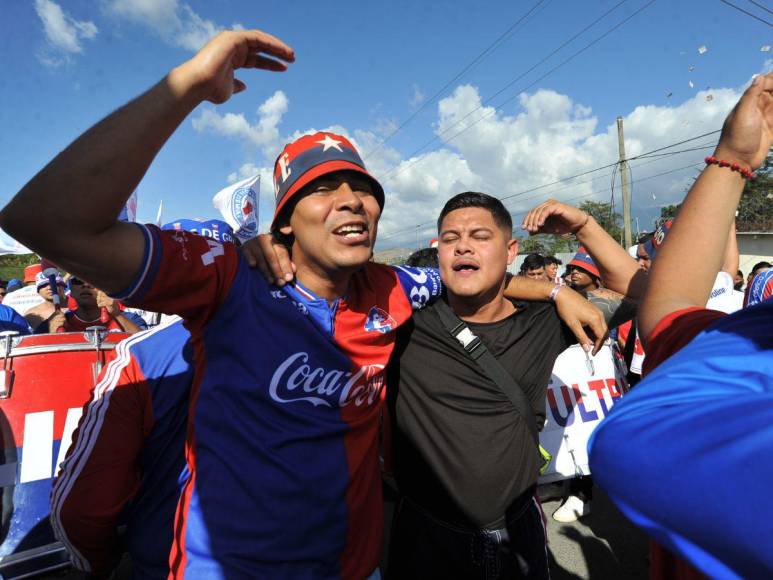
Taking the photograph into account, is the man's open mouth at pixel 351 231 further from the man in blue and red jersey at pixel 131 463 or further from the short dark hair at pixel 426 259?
the short dark hair at pixel 426 259

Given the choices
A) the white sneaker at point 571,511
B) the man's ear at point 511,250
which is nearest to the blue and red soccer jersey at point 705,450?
the man's ear at point 511,250

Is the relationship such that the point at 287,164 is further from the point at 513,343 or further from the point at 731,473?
the point at 731,473

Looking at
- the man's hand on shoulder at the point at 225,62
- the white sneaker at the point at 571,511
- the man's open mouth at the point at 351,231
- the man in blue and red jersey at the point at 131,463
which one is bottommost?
the white sneaker at the point at 571,511

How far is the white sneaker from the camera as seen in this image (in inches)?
162

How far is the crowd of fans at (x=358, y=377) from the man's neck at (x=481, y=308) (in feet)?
0.05

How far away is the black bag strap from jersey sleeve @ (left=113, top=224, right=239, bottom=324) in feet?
3.69

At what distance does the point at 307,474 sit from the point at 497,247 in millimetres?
1471

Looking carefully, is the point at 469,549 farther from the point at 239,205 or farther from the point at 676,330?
the point at 239,205

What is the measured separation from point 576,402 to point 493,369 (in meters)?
2.69

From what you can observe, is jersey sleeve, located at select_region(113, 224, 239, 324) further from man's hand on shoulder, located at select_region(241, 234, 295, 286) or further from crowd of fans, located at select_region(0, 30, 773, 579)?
A: man's hand on shoulder, located at select_region(241, 234, 295, 286)

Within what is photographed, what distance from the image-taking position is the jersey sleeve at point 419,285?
7.37 ft

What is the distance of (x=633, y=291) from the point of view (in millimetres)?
2061

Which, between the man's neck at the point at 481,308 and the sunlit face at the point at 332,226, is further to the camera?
the man's neck at the point at 481,308

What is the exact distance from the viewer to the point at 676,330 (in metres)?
0.91
